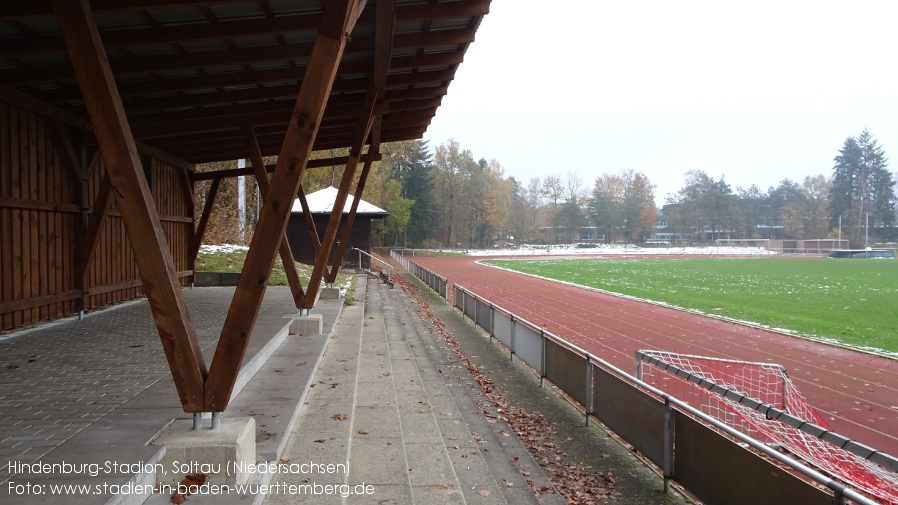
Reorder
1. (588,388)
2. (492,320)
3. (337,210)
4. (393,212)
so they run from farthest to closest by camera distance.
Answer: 1. (393,212)
2. (492,320)
3. (337,210)
4. (588,388)

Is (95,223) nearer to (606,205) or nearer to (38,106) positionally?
(38,106)

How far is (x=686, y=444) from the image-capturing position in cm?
509

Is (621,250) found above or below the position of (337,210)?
below

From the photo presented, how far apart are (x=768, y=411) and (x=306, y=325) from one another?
6863mm

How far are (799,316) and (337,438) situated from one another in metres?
18.4

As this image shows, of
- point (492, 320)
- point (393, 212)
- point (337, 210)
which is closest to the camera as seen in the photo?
point (337, 210)

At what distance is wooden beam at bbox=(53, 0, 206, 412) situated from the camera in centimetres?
359

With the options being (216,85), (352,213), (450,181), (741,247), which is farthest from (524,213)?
(216,85)

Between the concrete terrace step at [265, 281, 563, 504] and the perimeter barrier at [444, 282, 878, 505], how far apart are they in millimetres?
1080

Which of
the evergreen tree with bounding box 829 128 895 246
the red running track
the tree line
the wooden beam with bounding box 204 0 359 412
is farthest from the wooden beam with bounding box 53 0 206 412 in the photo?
the evergreen tree with bounding box 829 128 895 246

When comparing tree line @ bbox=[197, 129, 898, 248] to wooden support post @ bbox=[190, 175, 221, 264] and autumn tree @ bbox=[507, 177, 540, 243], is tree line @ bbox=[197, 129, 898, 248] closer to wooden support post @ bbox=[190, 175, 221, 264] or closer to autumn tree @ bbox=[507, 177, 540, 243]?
autumn tree @ bbox=[507, 177, 540, 243]

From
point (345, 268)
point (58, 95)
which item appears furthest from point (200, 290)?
point (345, 268)

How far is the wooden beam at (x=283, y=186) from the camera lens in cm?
391

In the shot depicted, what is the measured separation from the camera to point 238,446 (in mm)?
3932
